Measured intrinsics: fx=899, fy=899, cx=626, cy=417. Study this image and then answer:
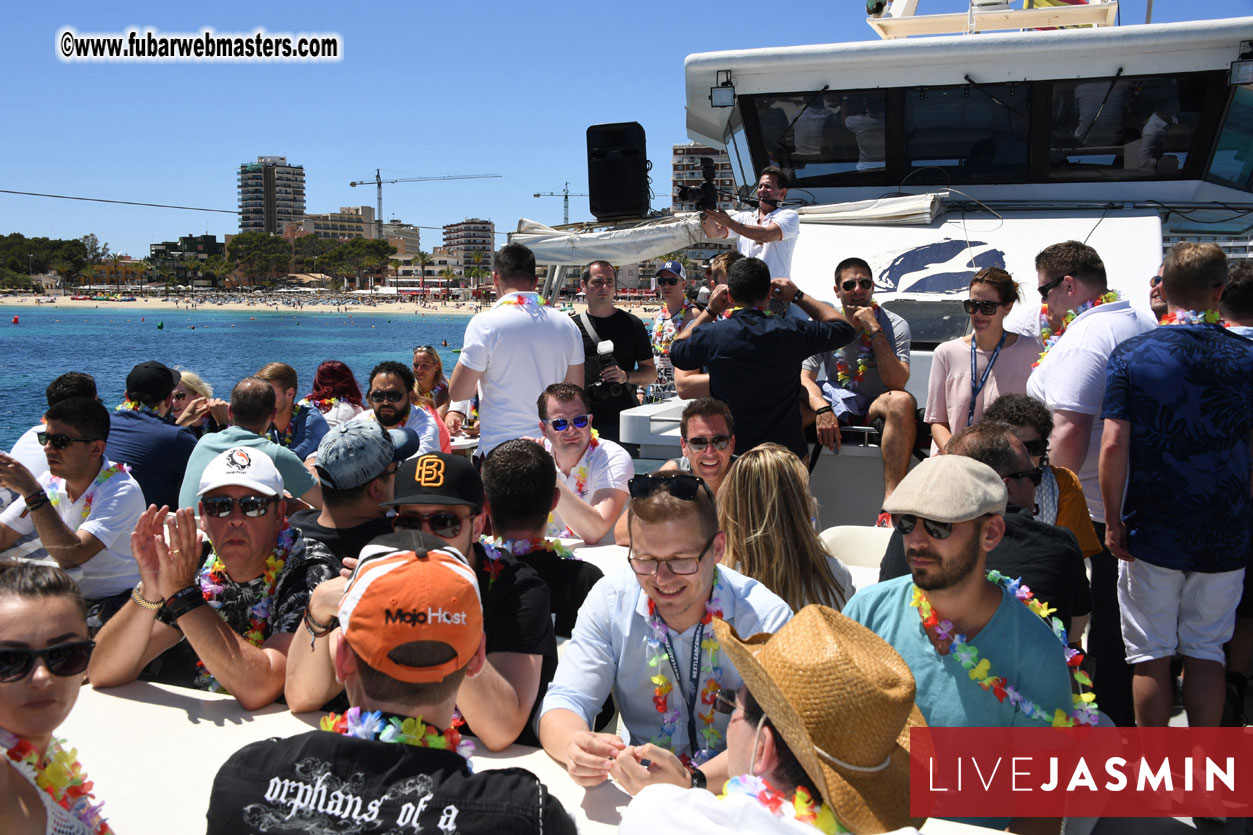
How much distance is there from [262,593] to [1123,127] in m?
7.97

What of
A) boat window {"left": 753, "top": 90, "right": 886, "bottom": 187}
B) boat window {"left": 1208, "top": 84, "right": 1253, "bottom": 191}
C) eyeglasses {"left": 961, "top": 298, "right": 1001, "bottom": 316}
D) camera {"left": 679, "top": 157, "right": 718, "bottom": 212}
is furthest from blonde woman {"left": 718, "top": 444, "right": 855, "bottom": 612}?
boat window {"left": 1208, "top": 84, "right": 1253, "bottom": 191}

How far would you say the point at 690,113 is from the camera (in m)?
9.51

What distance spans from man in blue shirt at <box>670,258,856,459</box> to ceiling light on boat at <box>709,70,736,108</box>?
3945mm

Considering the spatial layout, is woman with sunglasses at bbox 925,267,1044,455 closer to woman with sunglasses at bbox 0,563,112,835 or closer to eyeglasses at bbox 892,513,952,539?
eyeglasses at bbox 892,513,952,539

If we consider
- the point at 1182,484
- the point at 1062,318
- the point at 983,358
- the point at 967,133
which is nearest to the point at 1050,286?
the point at 1062,318

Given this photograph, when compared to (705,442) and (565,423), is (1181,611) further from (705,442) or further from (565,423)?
(565,423)

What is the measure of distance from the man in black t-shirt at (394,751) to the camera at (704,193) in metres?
4.97

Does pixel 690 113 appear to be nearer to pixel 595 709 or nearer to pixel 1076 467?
pixel 1076 467

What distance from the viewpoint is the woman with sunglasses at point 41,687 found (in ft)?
5.89

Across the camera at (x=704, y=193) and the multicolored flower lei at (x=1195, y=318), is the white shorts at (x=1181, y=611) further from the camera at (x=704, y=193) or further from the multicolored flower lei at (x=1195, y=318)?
the camera at (x=704, y=193)

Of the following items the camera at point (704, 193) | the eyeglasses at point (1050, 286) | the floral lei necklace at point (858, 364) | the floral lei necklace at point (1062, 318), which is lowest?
the floral lei necklace at point (858, 364)

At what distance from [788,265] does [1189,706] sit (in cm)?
420

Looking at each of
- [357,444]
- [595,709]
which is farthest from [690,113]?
[595,709]

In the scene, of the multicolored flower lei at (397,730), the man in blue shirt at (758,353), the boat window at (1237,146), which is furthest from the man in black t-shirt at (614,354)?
the boat window at (1237,146)
